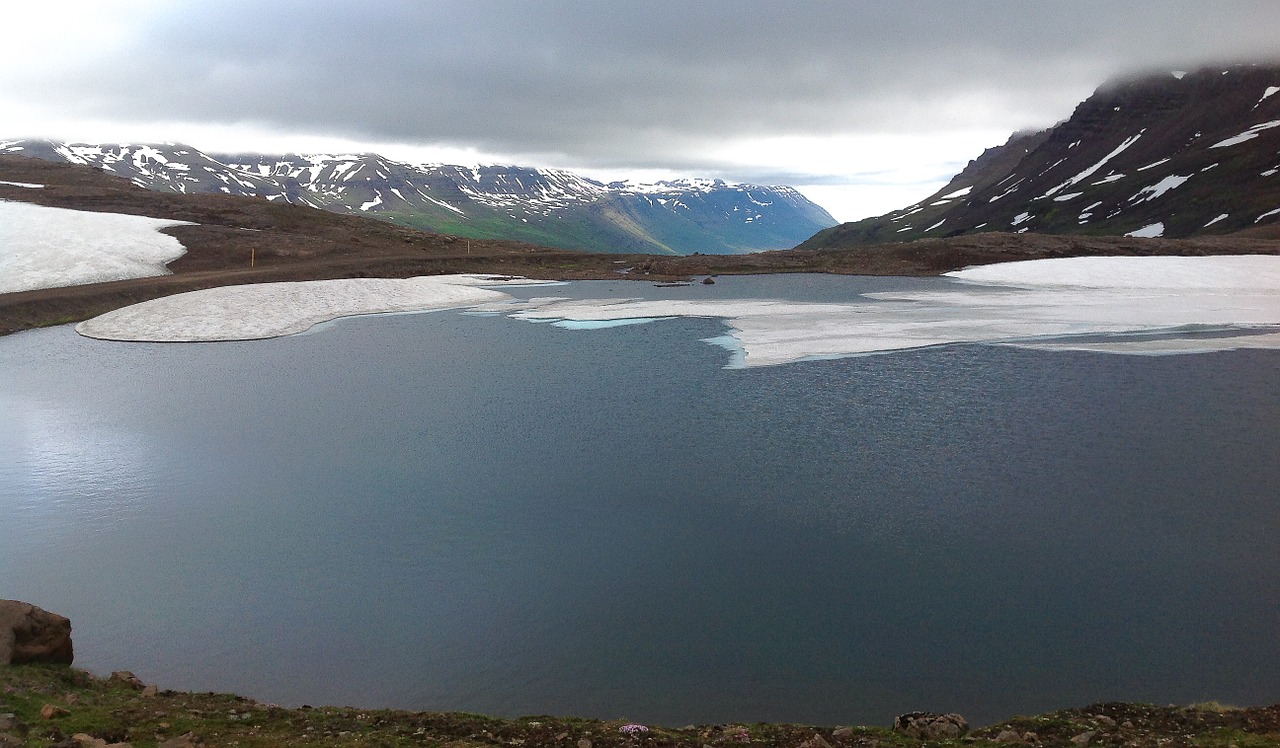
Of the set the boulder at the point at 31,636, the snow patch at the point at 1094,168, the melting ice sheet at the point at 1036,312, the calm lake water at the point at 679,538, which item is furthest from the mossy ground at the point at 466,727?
the snow patch at the point at 1094,168

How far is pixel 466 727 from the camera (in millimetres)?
11852

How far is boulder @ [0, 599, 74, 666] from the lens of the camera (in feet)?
42.0

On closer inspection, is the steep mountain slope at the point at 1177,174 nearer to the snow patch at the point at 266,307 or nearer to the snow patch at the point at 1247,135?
the snow patch at the point at 1247,135

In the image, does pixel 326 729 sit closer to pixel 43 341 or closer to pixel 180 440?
pixel 180 440

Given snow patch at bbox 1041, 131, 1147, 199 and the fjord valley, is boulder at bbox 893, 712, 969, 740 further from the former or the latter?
snow patch at bbox 1041, 131, 1147, 199

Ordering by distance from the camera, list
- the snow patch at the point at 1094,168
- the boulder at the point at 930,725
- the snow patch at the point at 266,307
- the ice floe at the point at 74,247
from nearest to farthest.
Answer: the boulder at the point at 930,725 → the snow patch at the point at 266,307 → the ice floe at the point at 74,247 → the snow patch at the point at 1094,168

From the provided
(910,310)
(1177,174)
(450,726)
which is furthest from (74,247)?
(1177,174)

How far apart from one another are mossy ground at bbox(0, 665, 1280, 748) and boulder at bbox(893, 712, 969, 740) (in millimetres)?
266

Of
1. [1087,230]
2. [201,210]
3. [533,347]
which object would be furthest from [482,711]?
[1087,230]

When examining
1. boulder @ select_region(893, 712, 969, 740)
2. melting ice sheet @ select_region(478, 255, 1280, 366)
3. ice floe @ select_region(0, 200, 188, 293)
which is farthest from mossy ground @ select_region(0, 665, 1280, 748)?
ice floe @ select_region(0, 200, 188, 293)

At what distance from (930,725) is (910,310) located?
1932 inches

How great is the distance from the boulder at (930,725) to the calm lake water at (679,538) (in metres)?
0.91

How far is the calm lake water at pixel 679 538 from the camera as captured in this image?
560 inches

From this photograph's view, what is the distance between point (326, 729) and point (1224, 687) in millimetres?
14092
